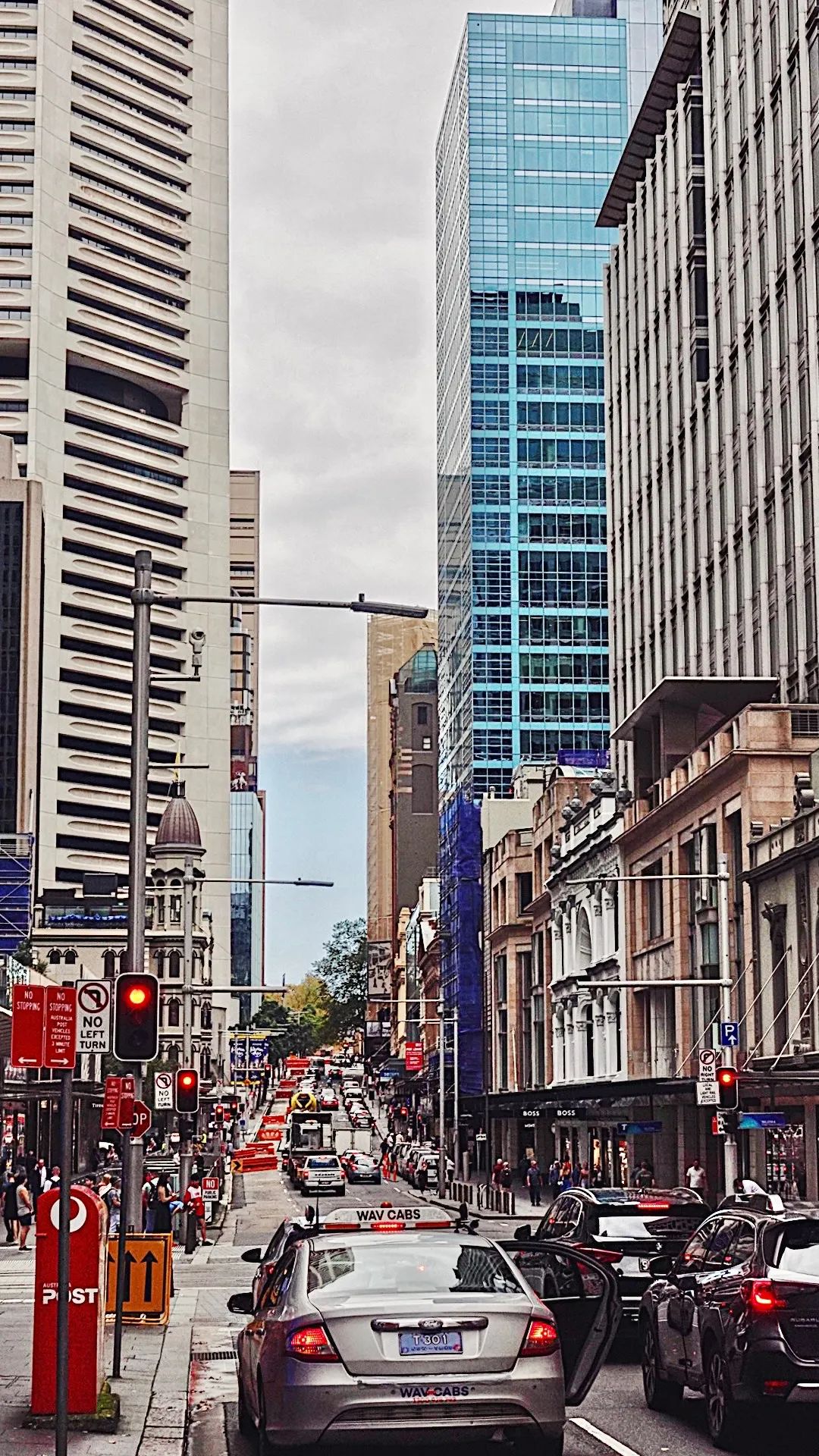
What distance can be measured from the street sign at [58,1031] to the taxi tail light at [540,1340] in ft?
10.8

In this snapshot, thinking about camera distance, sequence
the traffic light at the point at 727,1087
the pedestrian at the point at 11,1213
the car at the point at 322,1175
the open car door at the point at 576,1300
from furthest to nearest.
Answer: the car at the point at 322,1175 < the pedestrian at the point at 11,1213 < the traffic light at the point at 727,1087 < the open car door at the point at 576,1300

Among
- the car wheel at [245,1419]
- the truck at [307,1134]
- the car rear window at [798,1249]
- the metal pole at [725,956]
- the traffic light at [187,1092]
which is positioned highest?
the metal pole at [725,956]

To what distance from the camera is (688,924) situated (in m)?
58.8

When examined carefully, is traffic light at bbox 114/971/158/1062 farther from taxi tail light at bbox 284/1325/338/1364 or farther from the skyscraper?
the skyscraper

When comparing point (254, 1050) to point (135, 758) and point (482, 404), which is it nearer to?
point (482, 404)

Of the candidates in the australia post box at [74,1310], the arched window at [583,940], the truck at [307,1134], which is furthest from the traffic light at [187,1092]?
the truck at [307,1134]

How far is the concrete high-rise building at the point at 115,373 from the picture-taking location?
156 meters

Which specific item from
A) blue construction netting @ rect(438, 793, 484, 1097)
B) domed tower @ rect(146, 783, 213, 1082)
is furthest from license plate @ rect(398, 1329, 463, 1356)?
domed tower @ rect(146, 783, 213, 1082)

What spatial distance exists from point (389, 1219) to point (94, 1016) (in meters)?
4.32

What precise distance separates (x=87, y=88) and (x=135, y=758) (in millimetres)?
154728

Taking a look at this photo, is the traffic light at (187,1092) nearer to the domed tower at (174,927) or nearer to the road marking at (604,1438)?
the road marking at (604,1438)

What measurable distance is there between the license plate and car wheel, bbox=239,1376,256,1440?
11.2ft

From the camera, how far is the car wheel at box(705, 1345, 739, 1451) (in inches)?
553

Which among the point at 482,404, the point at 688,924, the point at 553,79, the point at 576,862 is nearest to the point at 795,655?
the point at 688,924
